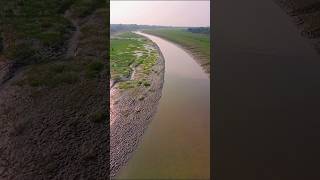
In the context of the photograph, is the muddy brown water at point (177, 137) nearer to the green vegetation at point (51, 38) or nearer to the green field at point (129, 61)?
the green field at point (129, 61)

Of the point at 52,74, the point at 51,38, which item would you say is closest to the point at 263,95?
the point at 52,74

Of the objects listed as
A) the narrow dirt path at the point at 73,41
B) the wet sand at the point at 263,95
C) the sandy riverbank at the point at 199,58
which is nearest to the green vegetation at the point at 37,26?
the narrow dirt path at the point at 73,41

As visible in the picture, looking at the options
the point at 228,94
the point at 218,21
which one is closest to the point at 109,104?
the point at 228,94

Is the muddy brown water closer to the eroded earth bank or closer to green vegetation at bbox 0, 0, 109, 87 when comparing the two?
the eroded earth bank

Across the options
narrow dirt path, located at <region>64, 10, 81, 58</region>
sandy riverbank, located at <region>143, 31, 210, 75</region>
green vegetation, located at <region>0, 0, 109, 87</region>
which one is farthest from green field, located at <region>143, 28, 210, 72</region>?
narrow dirt path, located at <region>64, 10, 81, 58</region>

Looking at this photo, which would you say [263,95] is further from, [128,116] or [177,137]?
[128,116]

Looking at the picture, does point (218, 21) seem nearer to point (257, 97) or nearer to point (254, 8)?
point (254, 8)

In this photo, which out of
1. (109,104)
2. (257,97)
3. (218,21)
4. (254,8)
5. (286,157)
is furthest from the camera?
(254,8)
